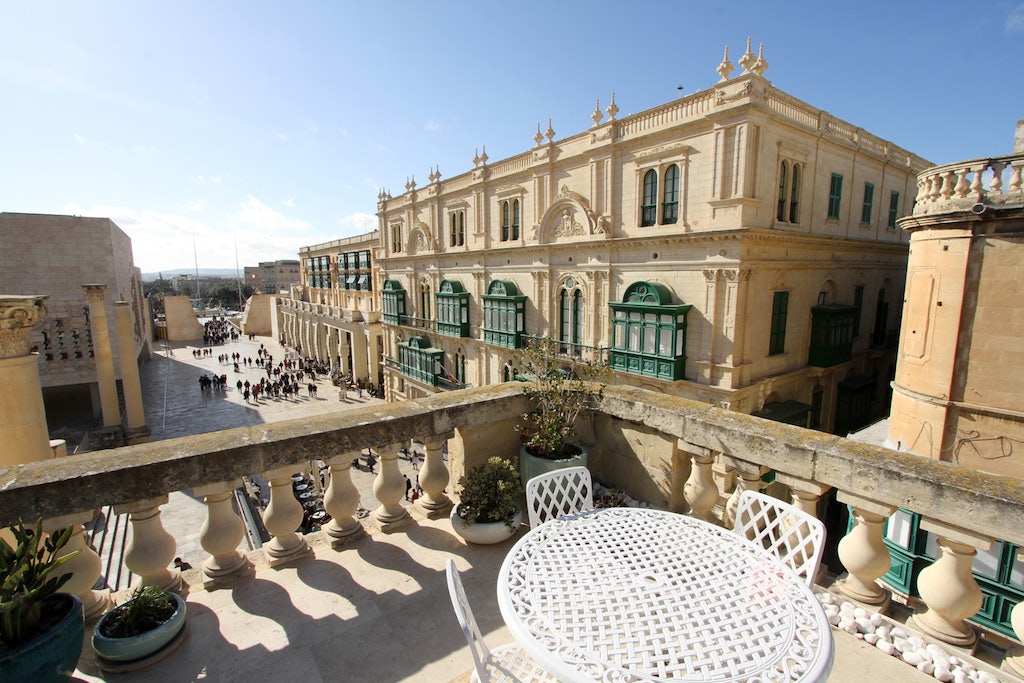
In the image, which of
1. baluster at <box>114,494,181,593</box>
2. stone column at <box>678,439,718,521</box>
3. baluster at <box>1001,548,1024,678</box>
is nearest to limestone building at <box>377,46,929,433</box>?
stone column at <box>678,439,718,521</box>

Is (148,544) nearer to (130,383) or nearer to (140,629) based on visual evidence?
(140,629)

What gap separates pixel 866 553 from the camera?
296 centimetres

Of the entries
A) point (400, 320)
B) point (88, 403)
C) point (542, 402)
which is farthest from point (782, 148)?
point (88, 403)

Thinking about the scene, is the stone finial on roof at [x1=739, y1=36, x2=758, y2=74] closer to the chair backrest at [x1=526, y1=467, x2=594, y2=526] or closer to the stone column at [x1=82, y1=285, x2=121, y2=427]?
the chair backrest at [x1=526, y1=467, x2=594, y2=526]

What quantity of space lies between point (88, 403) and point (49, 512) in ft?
120

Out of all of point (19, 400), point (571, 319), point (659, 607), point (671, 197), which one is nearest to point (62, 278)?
point (571, 319)

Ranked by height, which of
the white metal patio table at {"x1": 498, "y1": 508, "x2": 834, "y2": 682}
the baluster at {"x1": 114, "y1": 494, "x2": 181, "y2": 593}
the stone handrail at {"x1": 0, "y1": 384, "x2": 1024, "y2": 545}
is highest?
the stone handrail at {"x1": 0, "y1": 384, "x2": 1024, "y2": 545}

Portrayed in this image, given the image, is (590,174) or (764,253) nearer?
(764,253)

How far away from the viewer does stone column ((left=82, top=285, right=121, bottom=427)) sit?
19812mm

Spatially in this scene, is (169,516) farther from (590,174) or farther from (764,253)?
(764,253)

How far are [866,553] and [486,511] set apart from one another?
259cm

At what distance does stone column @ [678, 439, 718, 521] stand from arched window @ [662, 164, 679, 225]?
12670 mm

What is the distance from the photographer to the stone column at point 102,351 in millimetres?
19812

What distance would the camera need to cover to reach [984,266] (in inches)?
347
